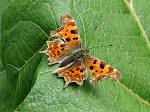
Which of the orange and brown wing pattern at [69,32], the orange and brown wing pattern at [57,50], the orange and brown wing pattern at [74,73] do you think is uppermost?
the orange and brown wing pattern at [69,32]

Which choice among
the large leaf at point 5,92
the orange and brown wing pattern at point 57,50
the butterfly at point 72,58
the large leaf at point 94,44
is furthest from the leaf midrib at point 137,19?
the large leaf at point 5,92

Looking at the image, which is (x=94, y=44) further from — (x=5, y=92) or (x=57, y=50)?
(x=5, y=92)

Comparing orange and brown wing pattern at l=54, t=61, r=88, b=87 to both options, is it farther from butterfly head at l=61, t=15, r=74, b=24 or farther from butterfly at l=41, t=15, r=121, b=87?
butterfly head at l=61, t=15, r=74, b=24

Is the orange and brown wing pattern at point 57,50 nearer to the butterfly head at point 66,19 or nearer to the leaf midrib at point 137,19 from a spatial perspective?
the butterfly head at point 66,19

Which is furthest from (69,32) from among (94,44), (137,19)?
(137,19)

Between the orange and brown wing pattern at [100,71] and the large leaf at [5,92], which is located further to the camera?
the large leaf at [5,92]
